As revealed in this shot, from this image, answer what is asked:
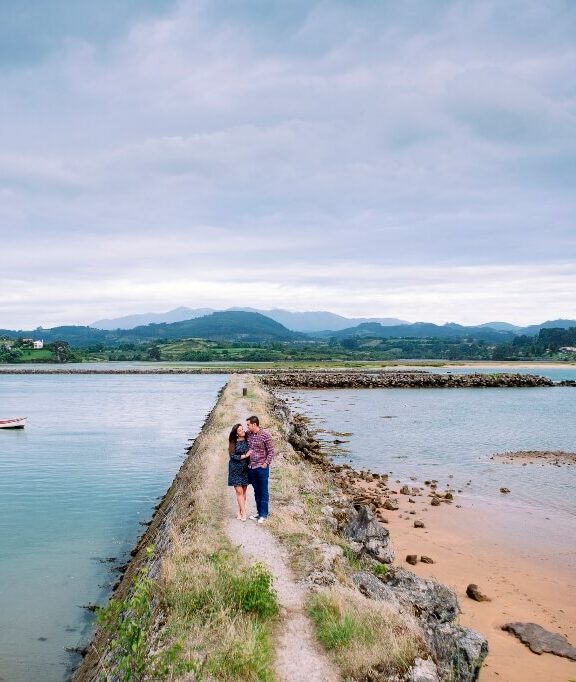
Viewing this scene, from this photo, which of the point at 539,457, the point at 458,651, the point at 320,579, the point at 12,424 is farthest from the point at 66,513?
the point at 12,424

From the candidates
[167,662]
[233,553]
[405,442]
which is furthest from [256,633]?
[405,442]

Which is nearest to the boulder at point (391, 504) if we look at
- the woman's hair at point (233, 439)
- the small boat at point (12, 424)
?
the woman's hair at point (233, 439)

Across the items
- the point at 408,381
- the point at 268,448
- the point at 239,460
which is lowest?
the point at 408,381

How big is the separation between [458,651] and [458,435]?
35.8m

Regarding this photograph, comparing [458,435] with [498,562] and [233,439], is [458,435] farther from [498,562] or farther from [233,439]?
[233,439]

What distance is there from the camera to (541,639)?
12.6 m

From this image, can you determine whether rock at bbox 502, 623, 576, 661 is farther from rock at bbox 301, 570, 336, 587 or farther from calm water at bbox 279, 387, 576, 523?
calm water at bbox 279, 387, 576, 523

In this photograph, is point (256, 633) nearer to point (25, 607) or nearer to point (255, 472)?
point (255, 472)

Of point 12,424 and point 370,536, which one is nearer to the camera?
point 370,536

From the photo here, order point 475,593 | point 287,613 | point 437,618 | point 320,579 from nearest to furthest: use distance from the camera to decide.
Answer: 1. point 287,613
2. point 320,579
3. point 437,618
4. point 475,593

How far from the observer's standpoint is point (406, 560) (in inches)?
681

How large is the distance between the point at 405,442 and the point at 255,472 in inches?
1111

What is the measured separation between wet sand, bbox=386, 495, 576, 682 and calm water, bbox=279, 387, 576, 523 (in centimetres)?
300

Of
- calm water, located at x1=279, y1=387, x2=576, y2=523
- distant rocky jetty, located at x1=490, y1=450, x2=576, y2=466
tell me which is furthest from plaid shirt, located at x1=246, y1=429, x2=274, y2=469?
distant rocky jetty, located at x1=490, y1=450, x2=576, y2=466
